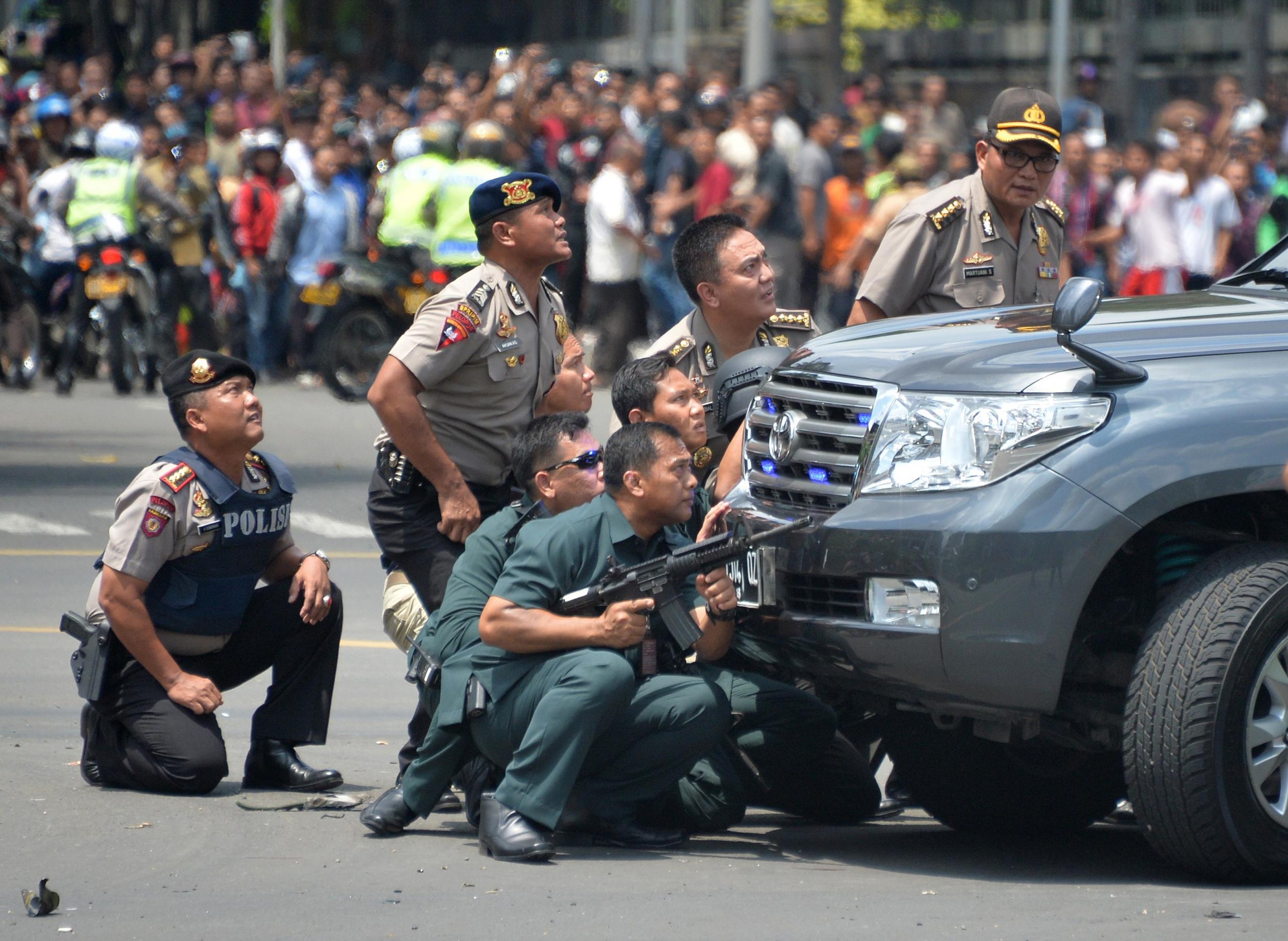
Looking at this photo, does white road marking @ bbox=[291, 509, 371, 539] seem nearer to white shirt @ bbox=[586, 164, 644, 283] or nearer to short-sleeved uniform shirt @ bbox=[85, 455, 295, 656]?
short-sleeved uniform shirt @ bbox=[85, 455, 295, 656]

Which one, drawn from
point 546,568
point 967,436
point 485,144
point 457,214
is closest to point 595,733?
point 546,568

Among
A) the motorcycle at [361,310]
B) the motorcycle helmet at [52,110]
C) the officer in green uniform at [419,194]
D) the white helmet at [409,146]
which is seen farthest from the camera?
the motorcycle helmet at [52,110]

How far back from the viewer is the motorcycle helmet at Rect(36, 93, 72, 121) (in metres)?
17.3

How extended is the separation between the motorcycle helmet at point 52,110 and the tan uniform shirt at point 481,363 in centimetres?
1188

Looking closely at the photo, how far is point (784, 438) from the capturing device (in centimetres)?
542

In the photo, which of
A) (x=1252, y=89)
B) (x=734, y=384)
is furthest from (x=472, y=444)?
(x=1252, y=89)

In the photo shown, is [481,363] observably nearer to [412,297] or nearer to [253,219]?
[412,297]

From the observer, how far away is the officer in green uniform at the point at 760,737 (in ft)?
18.8

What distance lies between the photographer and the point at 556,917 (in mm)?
4789

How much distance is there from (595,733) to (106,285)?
11194 millimetres

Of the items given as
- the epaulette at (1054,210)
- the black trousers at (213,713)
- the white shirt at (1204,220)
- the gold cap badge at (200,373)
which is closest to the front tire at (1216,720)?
the epaulette at (1054,210)

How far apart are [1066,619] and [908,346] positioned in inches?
34.4

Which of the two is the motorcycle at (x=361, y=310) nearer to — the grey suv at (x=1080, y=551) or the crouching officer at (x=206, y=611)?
the crouching officer at (x=206, y=611)

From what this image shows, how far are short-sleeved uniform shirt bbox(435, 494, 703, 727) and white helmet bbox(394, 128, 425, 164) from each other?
11233 mm
